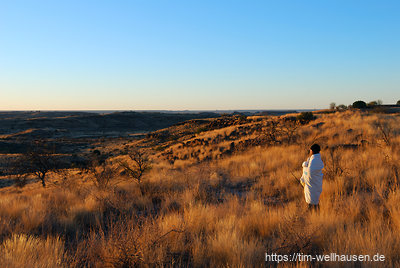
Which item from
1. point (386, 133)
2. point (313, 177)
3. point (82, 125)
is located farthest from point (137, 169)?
point (82, 125)

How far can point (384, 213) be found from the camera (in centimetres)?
464

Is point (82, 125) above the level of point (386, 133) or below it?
below

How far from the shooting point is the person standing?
4.70 meters

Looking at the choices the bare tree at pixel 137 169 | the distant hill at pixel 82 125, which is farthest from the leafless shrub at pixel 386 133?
the distant hill at pixel 82 125

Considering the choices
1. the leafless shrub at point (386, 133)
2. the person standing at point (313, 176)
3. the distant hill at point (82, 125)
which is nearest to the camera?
the person standing at point (313, 176)

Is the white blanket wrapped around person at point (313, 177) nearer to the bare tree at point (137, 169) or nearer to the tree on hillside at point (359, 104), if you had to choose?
the bare tree at point (137, 169)

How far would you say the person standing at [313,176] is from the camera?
4.70 metres

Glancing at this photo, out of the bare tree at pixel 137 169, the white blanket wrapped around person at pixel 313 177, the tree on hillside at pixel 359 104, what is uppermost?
the tree on hillside at pixel 359 104

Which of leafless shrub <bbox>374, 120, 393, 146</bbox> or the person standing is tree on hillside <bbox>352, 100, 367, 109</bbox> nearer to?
leafless shrub <bbox>374, 120, 393, 146</bbox>

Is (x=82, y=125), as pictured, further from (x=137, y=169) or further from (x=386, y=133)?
(x=386, y=133)

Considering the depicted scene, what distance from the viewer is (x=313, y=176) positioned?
4.74 m

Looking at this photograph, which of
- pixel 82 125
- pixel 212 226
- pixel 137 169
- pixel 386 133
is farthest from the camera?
pixel 82 125

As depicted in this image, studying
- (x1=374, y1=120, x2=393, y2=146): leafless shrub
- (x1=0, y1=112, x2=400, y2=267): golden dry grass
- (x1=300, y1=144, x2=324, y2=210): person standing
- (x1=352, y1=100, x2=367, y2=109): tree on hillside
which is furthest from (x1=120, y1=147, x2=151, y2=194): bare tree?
(x1=352, y1=100, x2=367, y2=109): tree on hillside

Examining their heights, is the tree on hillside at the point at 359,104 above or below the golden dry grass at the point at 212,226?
above
